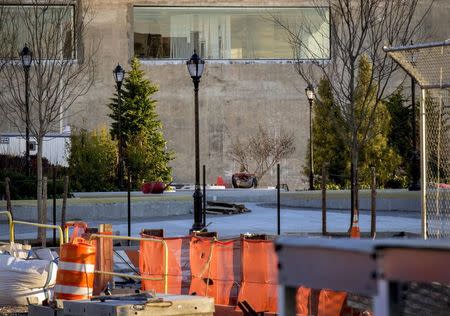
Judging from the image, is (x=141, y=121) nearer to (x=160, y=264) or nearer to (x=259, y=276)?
(x=160, y=264)

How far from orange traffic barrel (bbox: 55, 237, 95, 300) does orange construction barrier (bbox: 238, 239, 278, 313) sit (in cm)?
190

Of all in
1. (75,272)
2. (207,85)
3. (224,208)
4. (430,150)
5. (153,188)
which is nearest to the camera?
(75,272)

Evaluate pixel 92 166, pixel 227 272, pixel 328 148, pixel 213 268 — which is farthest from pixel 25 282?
pixel 328 148

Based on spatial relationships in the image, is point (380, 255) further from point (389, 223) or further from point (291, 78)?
point (291, 78)

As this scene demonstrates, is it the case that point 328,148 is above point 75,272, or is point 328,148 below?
above

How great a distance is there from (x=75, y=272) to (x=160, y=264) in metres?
1.95

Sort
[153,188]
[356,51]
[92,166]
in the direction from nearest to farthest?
1. [356,51]
2. [153,188]
3. [92,166]

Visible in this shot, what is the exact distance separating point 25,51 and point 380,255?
29.9 m

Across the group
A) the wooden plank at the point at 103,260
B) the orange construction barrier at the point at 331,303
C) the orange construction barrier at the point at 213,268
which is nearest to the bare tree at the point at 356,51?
the orange construction barrier at the point at 213,268

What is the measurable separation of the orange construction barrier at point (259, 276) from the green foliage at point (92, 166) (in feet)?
101

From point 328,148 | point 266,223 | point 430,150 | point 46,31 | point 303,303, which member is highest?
point 46,31

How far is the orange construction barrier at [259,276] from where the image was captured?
13.9 m

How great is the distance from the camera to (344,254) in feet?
13.7

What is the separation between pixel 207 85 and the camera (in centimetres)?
6378
